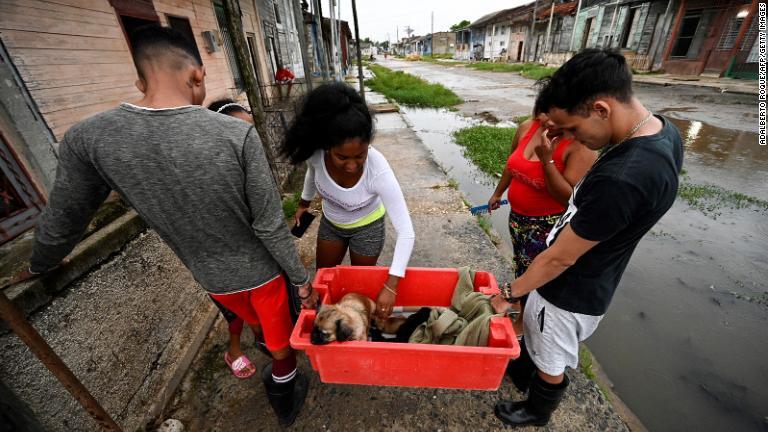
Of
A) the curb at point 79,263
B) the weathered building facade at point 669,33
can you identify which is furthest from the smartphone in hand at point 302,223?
the weathered building facade at point 669,33

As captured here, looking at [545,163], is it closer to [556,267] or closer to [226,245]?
[556,267]

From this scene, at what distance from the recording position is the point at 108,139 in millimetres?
1076

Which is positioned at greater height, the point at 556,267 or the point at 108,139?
the point at 108,139

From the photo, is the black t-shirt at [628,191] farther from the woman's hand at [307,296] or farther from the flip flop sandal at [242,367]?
the flip flop sandal at [242,367]

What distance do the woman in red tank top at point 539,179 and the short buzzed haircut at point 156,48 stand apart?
1827mm

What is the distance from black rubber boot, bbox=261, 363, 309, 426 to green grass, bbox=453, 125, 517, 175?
512 cm

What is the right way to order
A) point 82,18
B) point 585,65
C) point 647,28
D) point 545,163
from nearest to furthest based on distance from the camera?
point 585,65 < point 545,163 < point 82,18 < point 647,28

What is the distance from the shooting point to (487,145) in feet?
23.8

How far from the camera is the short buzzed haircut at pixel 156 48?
45.1 inches

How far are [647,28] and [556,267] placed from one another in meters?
25.0

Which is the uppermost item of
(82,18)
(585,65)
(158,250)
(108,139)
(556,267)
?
(82,18)

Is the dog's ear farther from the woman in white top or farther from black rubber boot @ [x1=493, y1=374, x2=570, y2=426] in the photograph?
black rubber boot @ [x1=493, y1=374, x2=570, y2=426]

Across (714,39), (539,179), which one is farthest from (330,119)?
(714,39)

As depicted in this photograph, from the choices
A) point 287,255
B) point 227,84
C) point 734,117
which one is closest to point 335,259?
point 287,255
